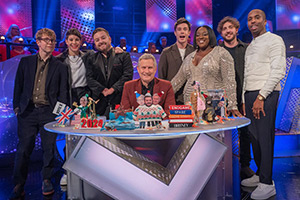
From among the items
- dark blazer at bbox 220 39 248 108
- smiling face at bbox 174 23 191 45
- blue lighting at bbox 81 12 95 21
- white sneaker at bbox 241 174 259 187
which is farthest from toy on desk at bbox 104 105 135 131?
blue lighting at bbox 81 12 95 21

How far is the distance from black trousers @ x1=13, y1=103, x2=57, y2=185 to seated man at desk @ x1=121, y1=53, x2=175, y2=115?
3.06 ft

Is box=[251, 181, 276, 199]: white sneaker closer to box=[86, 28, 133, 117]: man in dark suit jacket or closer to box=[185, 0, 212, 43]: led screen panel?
box=[86, 28, 133, 117]: man in dark suit jacket

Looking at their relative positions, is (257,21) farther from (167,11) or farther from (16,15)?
(16,15)

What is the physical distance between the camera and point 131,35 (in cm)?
827

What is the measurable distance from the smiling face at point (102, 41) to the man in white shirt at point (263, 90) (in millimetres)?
1544

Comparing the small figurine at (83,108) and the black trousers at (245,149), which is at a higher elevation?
the small figurine at (83,108)

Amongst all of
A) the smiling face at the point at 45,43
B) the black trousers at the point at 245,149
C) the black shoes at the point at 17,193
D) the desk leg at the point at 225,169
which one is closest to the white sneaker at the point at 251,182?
the black trousers at the point at 245,149

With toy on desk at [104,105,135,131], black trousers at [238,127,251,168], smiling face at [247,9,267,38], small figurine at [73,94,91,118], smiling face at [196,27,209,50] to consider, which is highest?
smiling face at [247,9,267,38]

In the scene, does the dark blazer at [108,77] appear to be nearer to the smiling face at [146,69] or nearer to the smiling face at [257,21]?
the smiling face at [146,69]

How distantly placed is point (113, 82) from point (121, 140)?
3.83 feet

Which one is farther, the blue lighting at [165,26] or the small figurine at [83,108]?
the blue lighting at [165,26]

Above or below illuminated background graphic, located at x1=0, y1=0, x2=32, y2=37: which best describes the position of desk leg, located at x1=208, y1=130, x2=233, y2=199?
below

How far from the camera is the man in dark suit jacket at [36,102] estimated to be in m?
2.74

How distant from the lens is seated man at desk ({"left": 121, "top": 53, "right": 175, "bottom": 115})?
235cm
